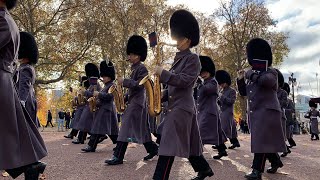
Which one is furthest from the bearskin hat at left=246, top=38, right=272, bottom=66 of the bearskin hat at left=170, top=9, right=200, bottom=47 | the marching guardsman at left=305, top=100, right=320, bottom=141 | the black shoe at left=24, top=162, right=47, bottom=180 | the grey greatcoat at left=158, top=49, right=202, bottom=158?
the marching guardsman at left=305, top=100, right=320, bottom=141

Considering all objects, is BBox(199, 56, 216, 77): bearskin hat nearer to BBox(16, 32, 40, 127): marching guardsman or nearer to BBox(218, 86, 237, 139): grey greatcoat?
Result: BBox(218, 86, 237, 139): grey greatcoat

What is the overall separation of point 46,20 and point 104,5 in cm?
462

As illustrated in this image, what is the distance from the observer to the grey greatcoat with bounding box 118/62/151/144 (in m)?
7.27

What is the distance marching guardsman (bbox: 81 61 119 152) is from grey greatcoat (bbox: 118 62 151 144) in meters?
1.58

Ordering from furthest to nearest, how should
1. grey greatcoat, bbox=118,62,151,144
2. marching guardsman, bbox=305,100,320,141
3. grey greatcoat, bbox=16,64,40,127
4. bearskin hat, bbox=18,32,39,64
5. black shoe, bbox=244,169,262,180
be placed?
marching guardsman, bbox=305,100,320,141 < grey greatcoat, bbox=118,62,151,144 < bearskin hat, bbox=18,32,39,64 < grey greatcoat, bbox=16,64,40,127 < black shoe, bbox=244,169,262,180

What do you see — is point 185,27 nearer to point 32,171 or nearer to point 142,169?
point 142,169

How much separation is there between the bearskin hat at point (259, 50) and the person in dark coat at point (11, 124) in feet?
12.6

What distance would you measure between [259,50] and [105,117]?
13.6ft

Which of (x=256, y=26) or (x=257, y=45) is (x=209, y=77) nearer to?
(x=257, y=45)

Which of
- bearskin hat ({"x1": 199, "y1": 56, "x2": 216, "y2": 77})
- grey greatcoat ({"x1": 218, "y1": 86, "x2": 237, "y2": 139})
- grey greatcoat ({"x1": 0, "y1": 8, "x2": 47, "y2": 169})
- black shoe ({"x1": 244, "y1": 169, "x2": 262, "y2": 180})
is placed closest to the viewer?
grey greatcoat ({"x1": 0, "y1": 8, "x2": 47, "y2": 169})

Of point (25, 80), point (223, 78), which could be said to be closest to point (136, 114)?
point (25, 80)

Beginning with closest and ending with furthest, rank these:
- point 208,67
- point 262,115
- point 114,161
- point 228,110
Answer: point 262,115, point 114,161, point 208,67, point 228,110

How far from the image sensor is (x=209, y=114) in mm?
8289

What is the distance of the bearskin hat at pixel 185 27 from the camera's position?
18.2ft
